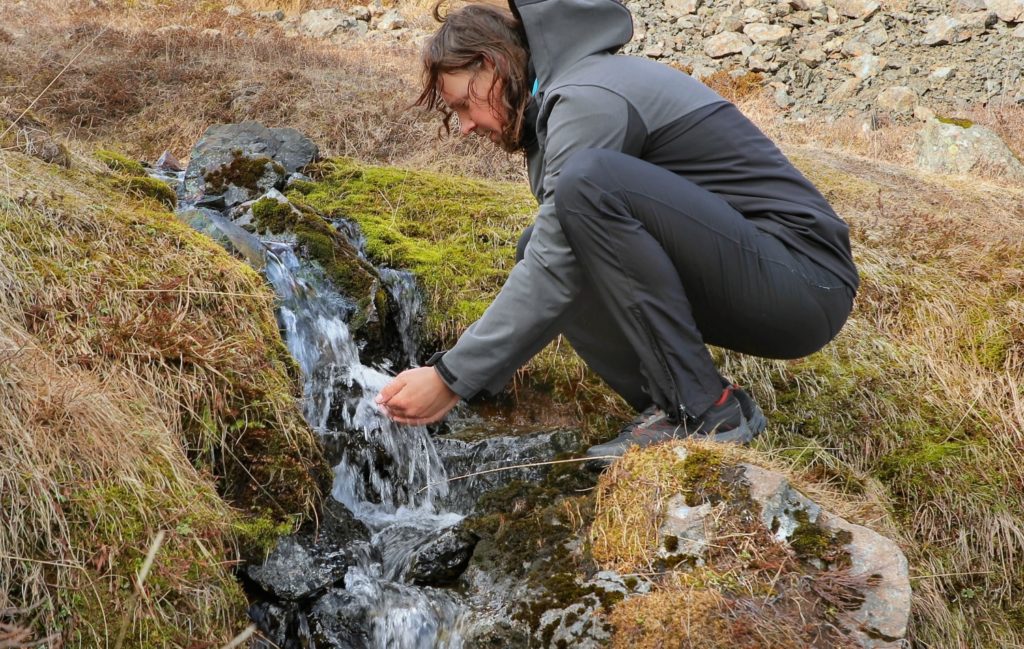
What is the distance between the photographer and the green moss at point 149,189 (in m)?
4.41

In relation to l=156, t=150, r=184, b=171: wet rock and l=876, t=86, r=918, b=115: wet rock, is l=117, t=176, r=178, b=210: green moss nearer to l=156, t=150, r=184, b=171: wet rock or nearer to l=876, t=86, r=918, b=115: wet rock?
l=156, t=150, r=184, b=171: wet rock

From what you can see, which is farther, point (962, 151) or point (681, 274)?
point (962, 151)

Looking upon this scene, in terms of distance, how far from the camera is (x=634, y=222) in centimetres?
253

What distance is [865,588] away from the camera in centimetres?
232

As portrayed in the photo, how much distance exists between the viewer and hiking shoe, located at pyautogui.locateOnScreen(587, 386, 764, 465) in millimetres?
2777

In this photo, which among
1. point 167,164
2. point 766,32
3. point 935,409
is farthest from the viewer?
point 766,32

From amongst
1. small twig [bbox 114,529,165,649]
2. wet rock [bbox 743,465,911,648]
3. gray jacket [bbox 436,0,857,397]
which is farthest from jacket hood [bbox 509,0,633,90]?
small twig [bbox 114,529,165,649]

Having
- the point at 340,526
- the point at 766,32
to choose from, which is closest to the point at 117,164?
the point at 340,526

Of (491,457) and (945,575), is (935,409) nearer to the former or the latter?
(945,575)

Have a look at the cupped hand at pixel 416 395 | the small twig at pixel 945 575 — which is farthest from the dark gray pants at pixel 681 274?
the small twig at pixel 945 575

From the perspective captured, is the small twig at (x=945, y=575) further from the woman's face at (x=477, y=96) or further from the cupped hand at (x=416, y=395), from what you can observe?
the woman's face at (x=477, y=96)

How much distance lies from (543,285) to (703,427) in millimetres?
792

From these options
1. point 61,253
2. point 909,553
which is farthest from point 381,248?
point 909,553

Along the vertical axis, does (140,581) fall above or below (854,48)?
above
